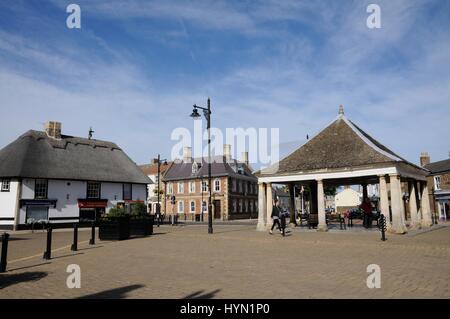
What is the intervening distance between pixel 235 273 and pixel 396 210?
1408cm

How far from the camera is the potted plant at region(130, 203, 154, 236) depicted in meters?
18.9

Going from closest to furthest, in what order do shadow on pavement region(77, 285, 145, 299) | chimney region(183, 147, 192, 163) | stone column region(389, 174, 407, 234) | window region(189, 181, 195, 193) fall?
shadow on pavement region(77, 285, 145, 299) → stone column region(389, 174, 407, 234) → window region(189, 181, 195, 193) → chimney region(183, 147, 192, 163)

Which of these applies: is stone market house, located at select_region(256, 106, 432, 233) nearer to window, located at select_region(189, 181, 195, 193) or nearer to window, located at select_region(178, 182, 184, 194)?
window, located at select_region(189, 181, 195, 193)

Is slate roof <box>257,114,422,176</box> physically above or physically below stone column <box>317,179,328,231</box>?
above

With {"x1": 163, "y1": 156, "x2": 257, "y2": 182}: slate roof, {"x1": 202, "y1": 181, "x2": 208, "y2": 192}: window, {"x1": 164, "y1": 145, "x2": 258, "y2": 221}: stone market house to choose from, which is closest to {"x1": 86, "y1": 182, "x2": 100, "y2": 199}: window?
{"x1": 164, "y1": 145, "x2": 258, "y2": 221}: stone market house

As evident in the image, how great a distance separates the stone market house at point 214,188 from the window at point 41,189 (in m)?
19.9

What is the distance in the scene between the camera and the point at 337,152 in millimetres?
21438

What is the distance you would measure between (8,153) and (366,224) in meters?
32.1

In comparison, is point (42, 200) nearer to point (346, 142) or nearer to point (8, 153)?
point (8, 153)

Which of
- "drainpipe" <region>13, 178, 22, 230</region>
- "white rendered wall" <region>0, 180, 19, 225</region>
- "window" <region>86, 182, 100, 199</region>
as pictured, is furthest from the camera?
"window" <region>86, 182, 100, 199</region>

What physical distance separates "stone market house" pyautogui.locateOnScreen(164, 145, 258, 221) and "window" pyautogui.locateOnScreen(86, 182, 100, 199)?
14.7 meters

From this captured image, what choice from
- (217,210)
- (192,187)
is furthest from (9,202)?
(217,210)

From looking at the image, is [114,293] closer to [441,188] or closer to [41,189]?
[41,189]
